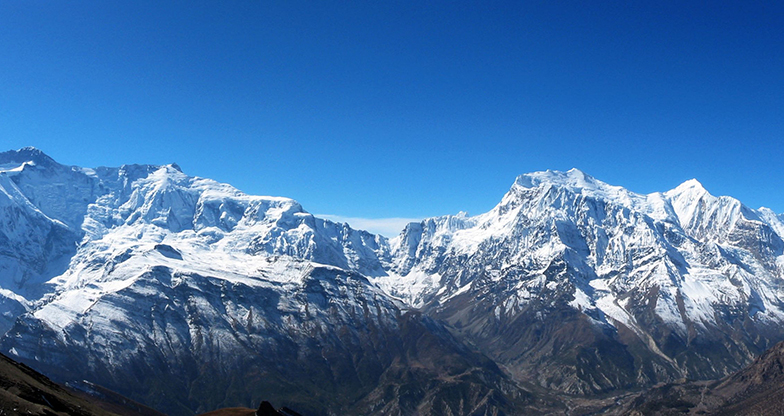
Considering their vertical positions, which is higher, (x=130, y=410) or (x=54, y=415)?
(x=54, y=415)

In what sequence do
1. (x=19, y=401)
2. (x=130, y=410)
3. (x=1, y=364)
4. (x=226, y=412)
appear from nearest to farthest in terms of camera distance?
(x=19, y=401) → (x=1, y=364) → (x=226, y=412) → (x=130, y=410)

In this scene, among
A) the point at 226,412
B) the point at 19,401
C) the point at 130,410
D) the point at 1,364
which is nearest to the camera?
the point at 19,401

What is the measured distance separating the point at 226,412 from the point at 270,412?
23.3m

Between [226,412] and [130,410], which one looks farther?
[130,410]

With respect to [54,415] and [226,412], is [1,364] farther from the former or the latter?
[226,412]

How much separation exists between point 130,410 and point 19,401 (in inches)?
4386

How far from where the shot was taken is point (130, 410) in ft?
642

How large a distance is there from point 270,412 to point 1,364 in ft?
168

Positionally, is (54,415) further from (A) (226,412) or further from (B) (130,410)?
(B) (130,410)

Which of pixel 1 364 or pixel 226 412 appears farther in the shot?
pixel 226 412

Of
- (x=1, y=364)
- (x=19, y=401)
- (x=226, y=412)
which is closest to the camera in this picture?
(x=19, y=401)

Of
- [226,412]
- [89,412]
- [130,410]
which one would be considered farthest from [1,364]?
[130,410]

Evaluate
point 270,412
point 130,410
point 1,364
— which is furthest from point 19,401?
point 130,410

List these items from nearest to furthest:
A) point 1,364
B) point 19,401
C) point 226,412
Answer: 1. point 19,401
2. point 1,364
3. point 226,412
